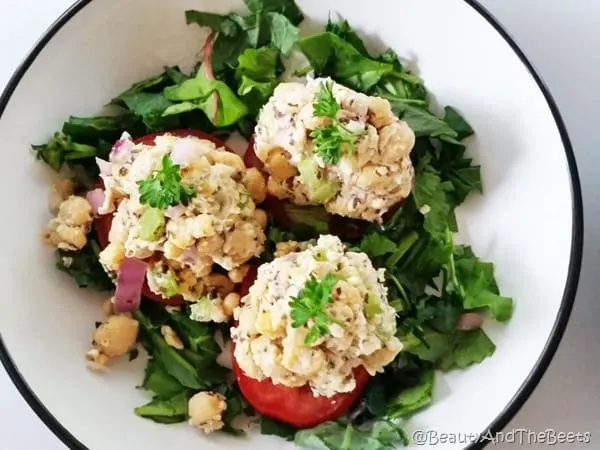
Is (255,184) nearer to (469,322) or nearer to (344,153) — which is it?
(344,153)

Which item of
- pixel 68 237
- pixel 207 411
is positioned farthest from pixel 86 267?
pixel 207 411

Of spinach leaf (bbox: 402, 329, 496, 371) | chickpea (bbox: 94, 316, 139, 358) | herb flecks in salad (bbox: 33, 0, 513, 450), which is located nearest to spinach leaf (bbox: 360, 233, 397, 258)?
herb flecks in salad (bbox: 33, 0, 513, 450)

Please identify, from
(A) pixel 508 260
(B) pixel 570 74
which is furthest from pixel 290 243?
(B) pixel 570 74

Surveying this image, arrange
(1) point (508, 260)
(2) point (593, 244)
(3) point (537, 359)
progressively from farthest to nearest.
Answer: (2) point (593, 244) < (1) point (508, 260) < (3) point (537, 359)

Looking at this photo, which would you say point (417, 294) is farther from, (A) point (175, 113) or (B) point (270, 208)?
(A) point (175, 113)

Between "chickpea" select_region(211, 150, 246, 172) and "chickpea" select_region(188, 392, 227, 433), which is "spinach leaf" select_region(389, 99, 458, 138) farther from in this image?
"chickpea" select_region(188, 392, 227, 433)

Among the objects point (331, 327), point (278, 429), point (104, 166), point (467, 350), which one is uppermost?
point (104, 166)

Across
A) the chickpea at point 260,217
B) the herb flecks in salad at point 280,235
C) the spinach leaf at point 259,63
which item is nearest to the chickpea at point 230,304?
the herb flecks in salad at point 280,235
